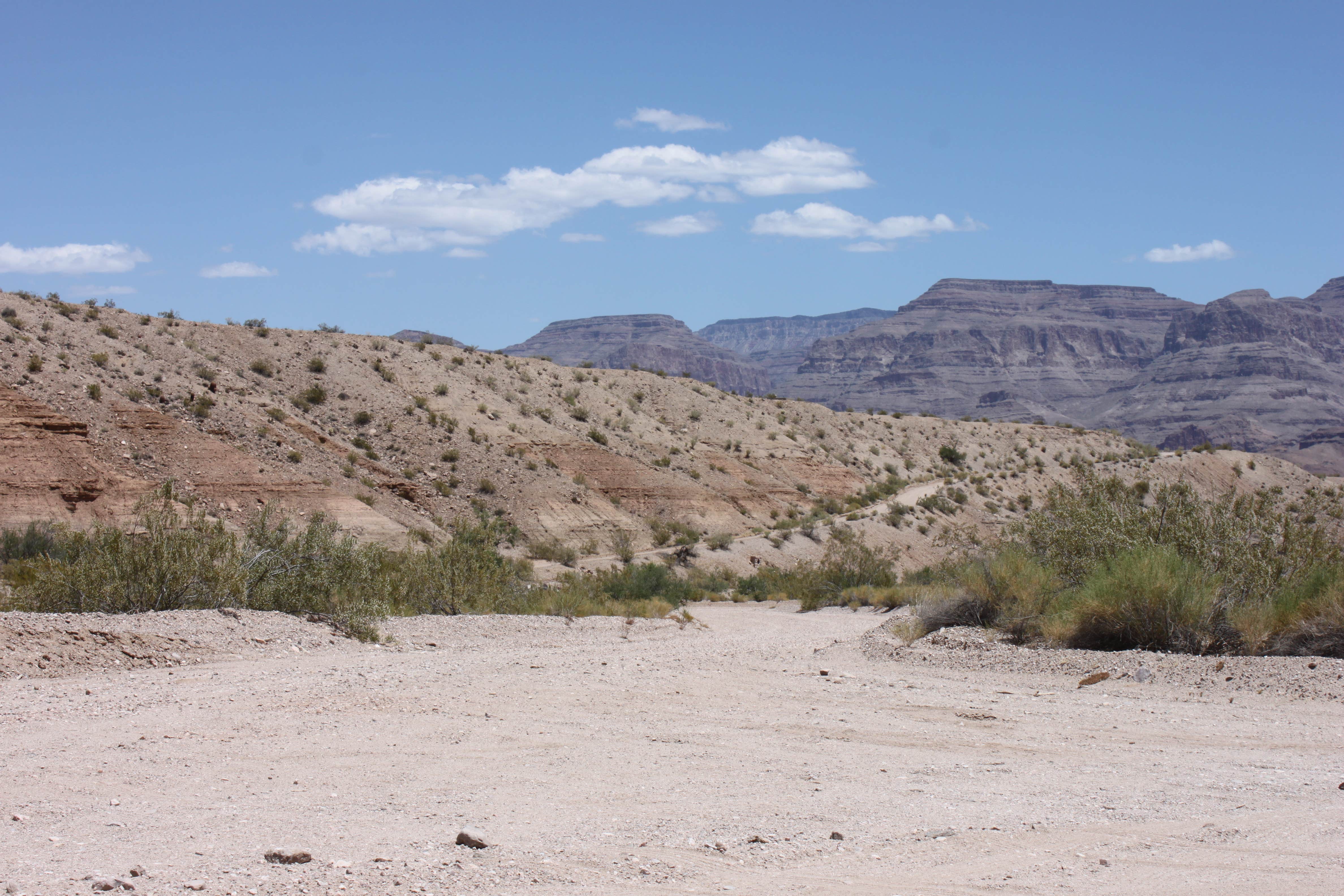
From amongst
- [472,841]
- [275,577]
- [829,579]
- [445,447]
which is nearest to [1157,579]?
[472,841]

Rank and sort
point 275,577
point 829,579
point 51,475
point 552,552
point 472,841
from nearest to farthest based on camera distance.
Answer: point 472,841, point 275,577, point 829,579, point 51,475, point 552,552

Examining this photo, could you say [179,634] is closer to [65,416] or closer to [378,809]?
[378,809]

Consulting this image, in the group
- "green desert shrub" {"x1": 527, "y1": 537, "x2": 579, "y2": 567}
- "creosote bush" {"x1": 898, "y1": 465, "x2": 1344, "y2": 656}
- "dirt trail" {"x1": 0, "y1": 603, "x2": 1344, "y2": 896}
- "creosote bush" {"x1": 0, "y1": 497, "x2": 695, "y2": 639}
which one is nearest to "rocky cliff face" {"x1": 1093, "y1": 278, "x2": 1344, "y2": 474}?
"green desert shrub" {"x1": 527, "y1": 537, "x2": 579, "y2": 567}

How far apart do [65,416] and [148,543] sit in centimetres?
2447

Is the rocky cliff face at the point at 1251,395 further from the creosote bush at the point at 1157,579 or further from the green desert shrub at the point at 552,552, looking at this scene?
the creosote bush at the point at 1157,579

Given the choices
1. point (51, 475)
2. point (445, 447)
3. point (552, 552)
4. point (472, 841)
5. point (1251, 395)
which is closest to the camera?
point (472, 841)

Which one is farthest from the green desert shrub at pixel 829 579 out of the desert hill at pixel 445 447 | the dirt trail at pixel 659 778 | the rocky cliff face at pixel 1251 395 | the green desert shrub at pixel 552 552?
the rocky cliff face at pixel 1251 395

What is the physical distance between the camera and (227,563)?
15359 millimetres

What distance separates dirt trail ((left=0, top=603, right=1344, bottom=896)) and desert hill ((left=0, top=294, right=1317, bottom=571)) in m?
15.1

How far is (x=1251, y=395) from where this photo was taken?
16912 centimetres

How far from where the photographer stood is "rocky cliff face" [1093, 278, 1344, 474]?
14962 cm

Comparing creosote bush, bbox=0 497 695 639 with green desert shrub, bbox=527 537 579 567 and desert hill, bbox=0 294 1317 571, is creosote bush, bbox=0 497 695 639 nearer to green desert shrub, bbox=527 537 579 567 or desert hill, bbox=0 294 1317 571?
desert hill, bbox=0 294 1317 571

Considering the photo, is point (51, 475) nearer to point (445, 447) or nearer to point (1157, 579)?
point (445, 447)

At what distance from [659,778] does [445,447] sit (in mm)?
41252
